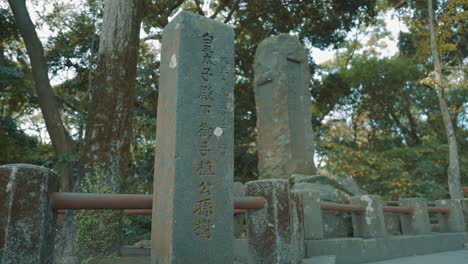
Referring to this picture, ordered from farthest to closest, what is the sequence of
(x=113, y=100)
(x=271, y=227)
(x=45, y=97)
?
(x=45, y=97), (x=113, y=100), (x=271, y=227)

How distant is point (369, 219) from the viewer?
16.0ft

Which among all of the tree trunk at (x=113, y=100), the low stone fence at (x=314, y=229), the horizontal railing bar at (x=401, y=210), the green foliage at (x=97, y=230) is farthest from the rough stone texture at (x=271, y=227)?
the horizontal railing bar at (x=401, y=210)

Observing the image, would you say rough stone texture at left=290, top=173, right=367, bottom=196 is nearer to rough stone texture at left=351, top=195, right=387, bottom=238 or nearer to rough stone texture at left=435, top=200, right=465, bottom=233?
rough stone texture at left=351, top=195, right=387, bottom=238

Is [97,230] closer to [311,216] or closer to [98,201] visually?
[98,201]

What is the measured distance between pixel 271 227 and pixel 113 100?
3.29 m

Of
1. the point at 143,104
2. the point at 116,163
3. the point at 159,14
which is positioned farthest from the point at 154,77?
the point at 116,163

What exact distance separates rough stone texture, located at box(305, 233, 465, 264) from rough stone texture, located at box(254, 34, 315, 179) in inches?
77.4

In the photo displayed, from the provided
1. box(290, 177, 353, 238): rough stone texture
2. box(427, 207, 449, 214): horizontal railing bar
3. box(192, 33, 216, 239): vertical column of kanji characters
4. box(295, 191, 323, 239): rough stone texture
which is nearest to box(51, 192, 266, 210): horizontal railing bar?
box(192, 33, 216, 239): vertical column of kanji characters

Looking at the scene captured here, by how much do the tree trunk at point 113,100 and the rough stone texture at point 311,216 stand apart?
2.42 m

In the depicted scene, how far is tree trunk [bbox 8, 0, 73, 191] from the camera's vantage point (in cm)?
734

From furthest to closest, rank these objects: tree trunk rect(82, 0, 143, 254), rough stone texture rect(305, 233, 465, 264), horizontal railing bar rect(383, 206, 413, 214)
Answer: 1. horizontal railing bar rect(383, 206, 413, 214)
2. tree trunk rect(82, 0, 143, 254)
3. rough stone texture rect(305, 233, 465, 264)

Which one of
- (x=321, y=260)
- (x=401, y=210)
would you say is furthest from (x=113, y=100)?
(x=401, y=210)

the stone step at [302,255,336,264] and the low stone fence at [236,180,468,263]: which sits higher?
the low stone fence at [236,180,468,263]

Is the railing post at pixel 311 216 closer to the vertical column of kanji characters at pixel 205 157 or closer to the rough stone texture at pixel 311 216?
the rough stone texture at pixel 311 216
